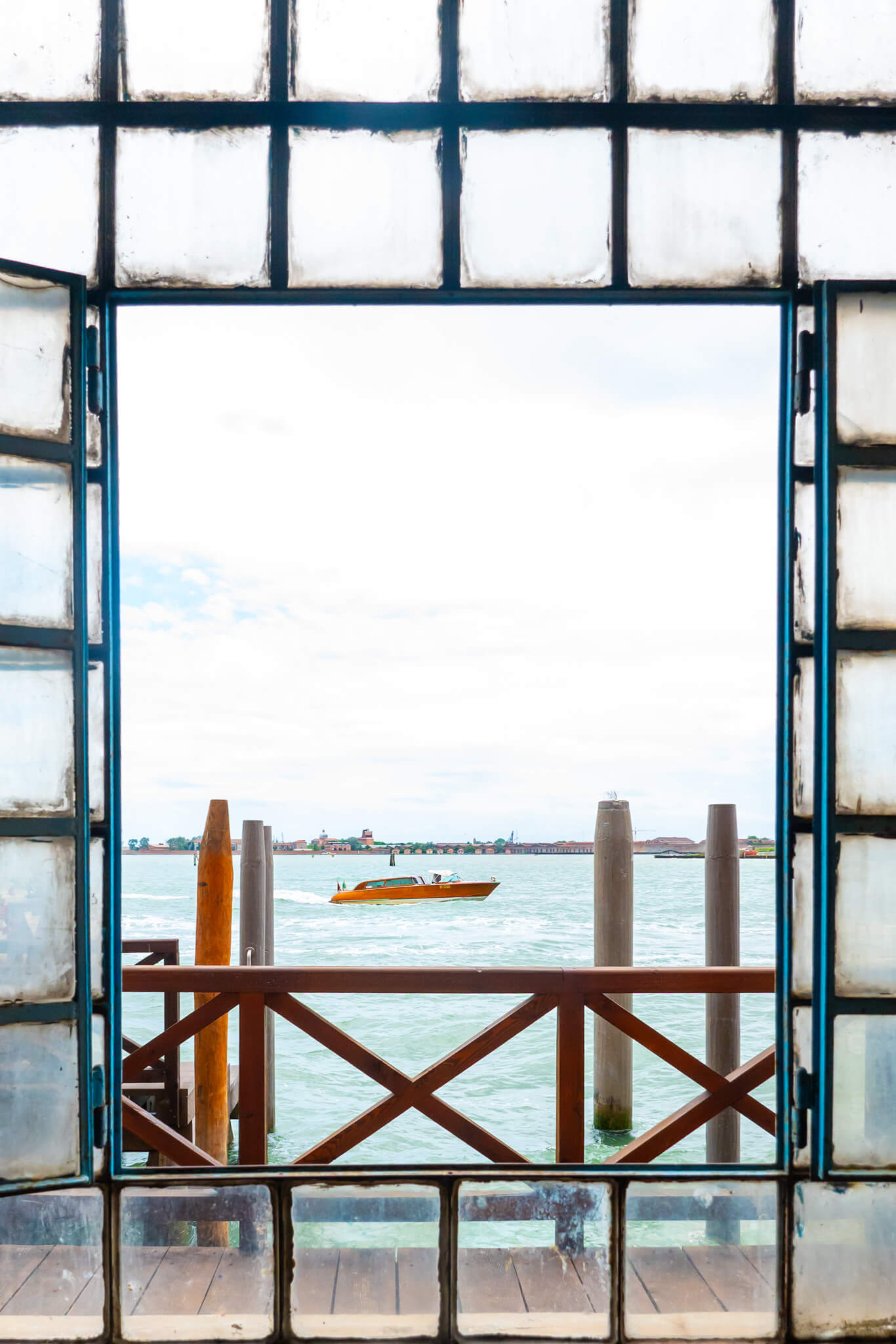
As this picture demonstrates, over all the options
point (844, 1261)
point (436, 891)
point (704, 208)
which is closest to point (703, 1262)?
point (844, 1261)

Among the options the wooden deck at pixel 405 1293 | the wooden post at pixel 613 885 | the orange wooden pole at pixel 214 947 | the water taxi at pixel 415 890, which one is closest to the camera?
the wooden deck at pixel 405 1293

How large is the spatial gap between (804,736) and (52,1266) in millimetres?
1808

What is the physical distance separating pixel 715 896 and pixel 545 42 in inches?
178

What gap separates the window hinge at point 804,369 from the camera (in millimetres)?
1893

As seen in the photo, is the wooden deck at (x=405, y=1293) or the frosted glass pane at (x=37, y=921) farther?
the wooden deck at (x=405, y=1293)

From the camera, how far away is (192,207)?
1947 millimetres

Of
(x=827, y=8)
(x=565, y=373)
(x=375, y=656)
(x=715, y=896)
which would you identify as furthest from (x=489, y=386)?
(x=827, y=8)

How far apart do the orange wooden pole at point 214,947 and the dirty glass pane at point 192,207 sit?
12.5 feet

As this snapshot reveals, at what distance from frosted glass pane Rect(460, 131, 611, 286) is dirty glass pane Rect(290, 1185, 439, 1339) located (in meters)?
1.86

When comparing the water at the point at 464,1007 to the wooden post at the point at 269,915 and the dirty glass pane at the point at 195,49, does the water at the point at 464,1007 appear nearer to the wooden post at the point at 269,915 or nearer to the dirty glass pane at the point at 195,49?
the wooden post at the point at 269,915

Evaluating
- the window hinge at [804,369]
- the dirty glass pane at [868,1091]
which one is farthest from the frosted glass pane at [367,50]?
the dirty glass pane at [868,1091]

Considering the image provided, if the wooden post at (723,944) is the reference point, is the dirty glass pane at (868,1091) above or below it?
above

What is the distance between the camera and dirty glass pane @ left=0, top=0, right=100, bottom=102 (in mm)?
1937

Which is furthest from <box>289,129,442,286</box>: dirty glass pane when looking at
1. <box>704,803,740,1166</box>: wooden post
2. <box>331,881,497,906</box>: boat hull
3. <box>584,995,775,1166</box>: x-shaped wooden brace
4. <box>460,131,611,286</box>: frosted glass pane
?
<box>331,881,497,906</box>: boat hull
